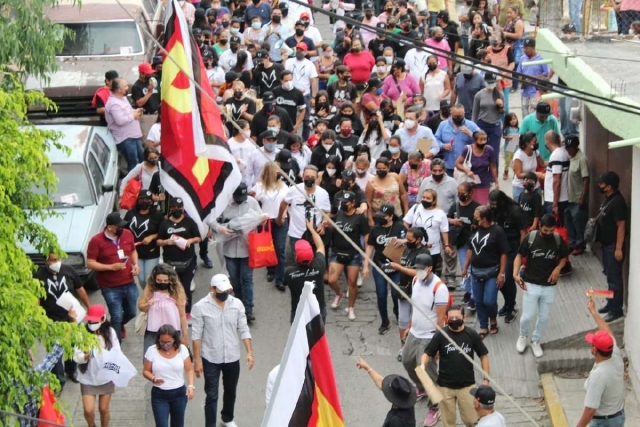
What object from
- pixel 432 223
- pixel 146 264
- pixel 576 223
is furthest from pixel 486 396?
pixel 576 223

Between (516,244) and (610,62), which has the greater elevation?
(610,62)

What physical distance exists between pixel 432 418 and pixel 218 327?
2.38 meters

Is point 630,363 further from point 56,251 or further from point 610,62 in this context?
point 56,251

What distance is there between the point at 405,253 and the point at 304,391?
5.58m

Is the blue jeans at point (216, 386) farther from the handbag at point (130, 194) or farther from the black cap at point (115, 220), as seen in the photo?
the handbag at point (130, 194)

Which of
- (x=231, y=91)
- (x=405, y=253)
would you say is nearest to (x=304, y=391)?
(x=405, y=253)

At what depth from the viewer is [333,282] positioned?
14.9m

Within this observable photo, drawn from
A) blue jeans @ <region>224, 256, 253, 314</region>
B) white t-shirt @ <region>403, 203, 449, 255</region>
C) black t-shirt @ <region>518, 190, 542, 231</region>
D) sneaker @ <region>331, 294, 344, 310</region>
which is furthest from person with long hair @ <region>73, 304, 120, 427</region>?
black t-shirt @ <region>518, 190, 542, 231</region>

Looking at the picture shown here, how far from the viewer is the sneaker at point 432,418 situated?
12656 mm

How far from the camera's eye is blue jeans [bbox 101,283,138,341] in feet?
45.7

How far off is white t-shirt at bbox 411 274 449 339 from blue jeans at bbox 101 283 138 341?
10.5 feet

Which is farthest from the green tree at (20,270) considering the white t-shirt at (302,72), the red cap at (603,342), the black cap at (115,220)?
the white t-shirt at (302,72)

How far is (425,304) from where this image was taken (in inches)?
504

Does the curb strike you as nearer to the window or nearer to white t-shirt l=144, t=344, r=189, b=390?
white t-shirt l=144, t=344, r=189, b=390
